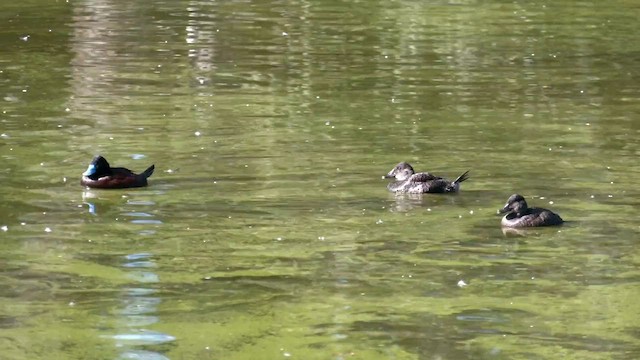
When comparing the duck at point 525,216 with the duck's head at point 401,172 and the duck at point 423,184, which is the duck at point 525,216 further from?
the duck's head at point 401,172

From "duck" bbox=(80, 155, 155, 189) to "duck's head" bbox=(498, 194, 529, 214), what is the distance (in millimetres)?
3362

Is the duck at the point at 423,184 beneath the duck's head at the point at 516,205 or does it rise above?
beneath

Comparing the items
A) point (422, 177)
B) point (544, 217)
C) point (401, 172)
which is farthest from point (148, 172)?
point (544, 217)

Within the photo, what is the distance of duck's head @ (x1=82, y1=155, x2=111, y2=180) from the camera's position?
13.9m

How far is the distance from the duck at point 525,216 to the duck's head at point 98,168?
3.56 metres

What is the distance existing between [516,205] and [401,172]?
74.3 inches

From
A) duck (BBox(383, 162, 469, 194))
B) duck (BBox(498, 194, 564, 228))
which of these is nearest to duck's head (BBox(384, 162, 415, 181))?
duck (BBox(383, 162, 469, 194))

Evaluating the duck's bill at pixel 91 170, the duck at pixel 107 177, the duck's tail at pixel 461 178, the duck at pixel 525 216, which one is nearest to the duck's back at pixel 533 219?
the duck at pixel 525 216

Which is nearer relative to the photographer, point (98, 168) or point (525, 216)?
point (525, 216)

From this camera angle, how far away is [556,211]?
43.4ft

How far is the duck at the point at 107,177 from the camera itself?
13922mm

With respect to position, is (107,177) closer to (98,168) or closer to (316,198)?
(98,168)

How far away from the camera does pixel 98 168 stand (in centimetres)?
1393

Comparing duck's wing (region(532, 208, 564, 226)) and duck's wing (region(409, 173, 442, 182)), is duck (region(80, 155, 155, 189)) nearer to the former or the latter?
duck's wing (region(409, 173, 442, 182))
